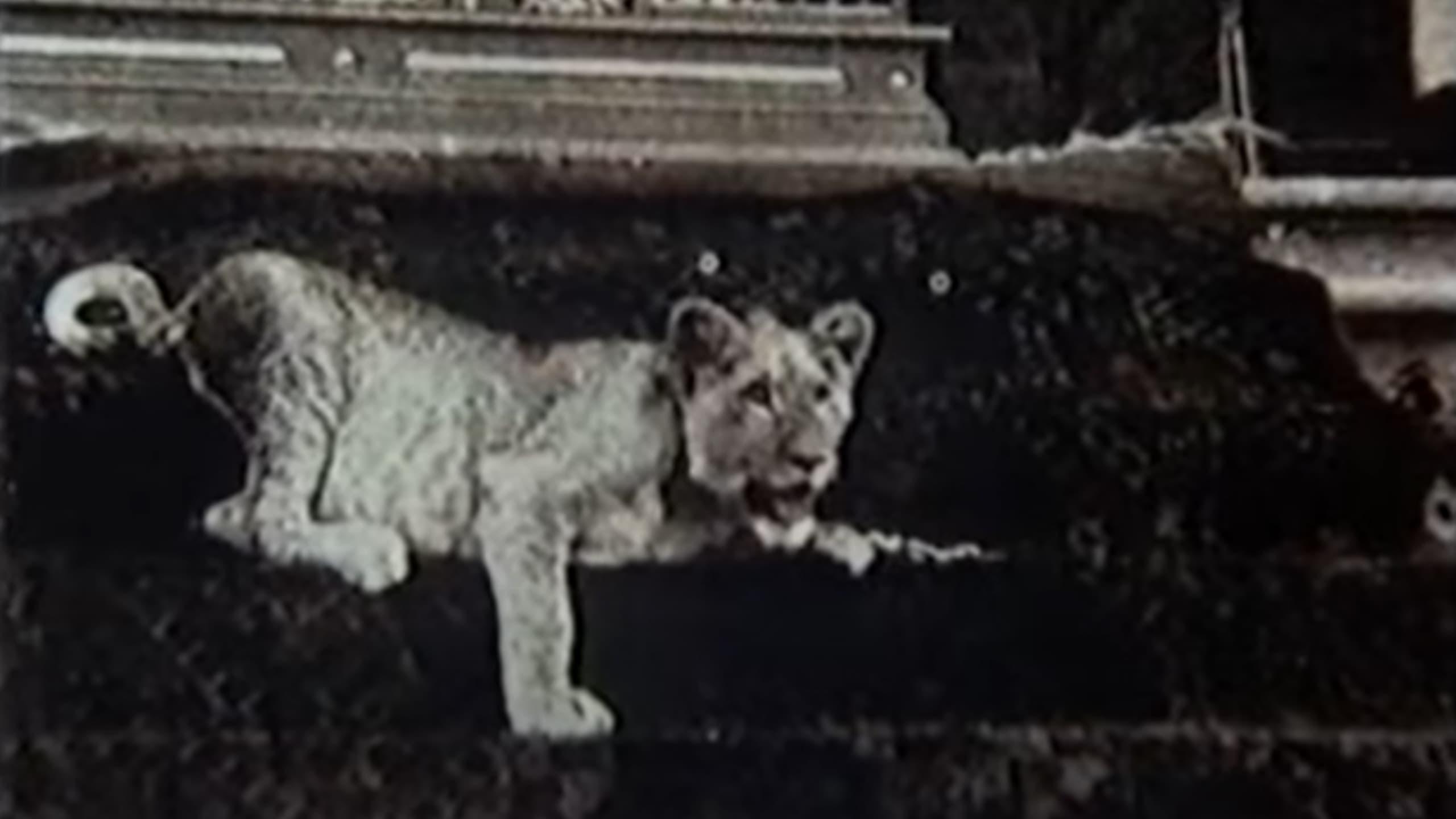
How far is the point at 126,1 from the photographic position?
191 centimetres

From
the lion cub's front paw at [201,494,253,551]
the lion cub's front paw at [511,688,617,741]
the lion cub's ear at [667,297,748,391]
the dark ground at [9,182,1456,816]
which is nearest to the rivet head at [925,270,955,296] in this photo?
the dark ground at [9,182,1456,816]

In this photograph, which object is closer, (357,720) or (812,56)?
(357,720)

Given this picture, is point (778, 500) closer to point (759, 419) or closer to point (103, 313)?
point (759, 419)

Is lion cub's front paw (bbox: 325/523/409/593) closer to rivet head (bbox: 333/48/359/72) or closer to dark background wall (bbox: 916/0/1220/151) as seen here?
rivet head (bbox: 333/48/359/72)

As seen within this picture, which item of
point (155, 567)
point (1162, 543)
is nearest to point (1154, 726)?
point (1162, 543)

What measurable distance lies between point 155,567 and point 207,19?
33 cm

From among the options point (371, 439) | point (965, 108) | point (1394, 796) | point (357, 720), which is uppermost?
point (965, 108)

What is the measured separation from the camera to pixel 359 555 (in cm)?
187

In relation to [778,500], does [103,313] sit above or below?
above

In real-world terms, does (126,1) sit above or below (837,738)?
above

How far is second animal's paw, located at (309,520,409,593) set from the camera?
73.3 inches

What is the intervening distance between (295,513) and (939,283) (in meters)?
0.41

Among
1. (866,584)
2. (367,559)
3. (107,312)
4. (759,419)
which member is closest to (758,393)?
(759,419)

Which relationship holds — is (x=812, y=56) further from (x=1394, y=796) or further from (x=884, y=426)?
(x=1394, y=796)
